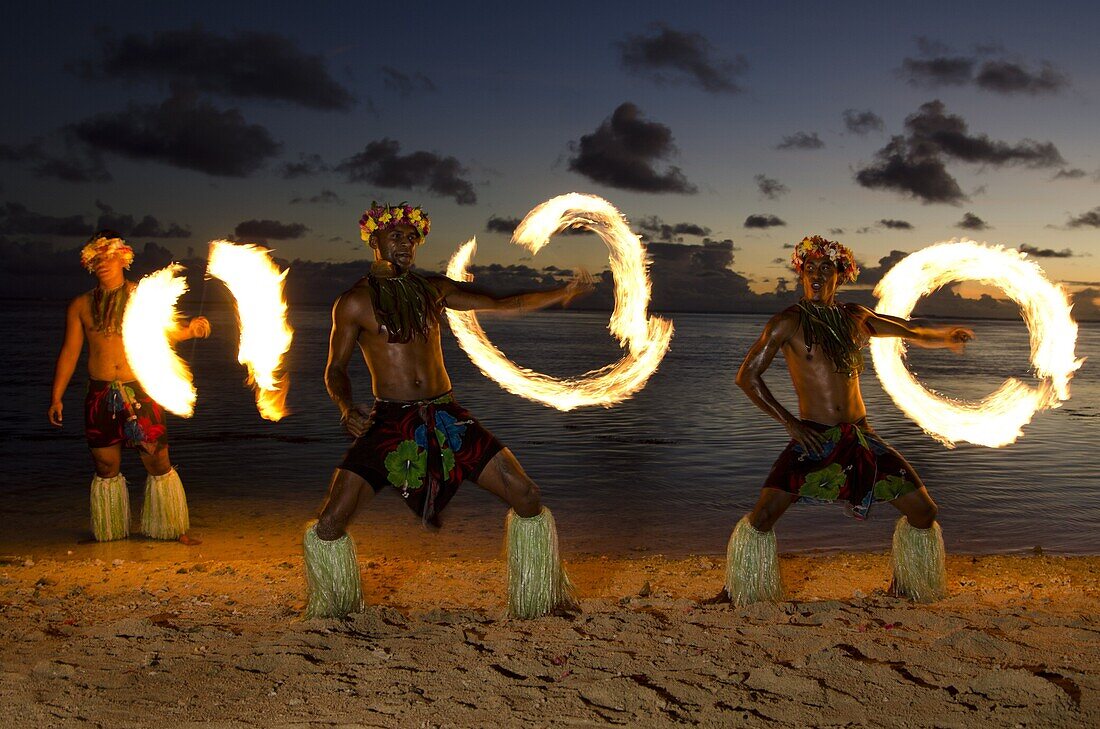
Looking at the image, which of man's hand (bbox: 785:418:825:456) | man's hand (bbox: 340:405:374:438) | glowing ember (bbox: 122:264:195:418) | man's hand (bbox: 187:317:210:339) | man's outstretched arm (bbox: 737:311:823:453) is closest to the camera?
man's hand (bbox: 340:405:374:438)

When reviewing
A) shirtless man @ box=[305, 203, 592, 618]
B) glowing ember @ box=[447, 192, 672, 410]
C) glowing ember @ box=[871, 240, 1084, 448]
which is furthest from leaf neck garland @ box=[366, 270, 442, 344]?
glowing ember @ box=[871, 240, 1084, 448]

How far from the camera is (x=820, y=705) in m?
3.79

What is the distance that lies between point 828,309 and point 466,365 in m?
29.2

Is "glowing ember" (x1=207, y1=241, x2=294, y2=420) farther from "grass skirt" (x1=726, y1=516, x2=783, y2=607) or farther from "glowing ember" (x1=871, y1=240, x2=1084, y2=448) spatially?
"glowing ember" (x1=871, y1=240, x2=1084, y2=448)

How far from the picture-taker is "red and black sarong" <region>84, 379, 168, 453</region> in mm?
7160

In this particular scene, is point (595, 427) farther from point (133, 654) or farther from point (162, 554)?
point (133, 654)

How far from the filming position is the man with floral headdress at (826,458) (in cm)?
517

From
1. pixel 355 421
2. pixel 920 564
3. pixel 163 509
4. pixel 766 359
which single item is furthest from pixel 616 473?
pixel 355 421

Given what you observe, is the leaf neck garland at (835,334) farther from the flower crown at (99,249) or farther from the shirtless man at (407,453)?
the flower crown at (99,249)

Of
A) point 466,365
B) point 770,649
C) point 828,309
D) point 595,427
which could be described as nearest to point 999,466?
point 595,427

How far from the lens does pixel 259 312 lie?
18.1 ft

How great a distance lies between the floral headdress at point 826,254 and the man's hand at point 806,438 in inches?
38.8

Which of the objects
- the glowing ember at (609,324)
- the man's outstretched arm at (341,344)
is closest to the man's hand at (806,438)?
the glowing ember at (609,324)

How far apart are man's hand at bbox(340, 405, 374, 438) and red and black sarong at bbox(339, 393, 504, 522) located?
9cm
